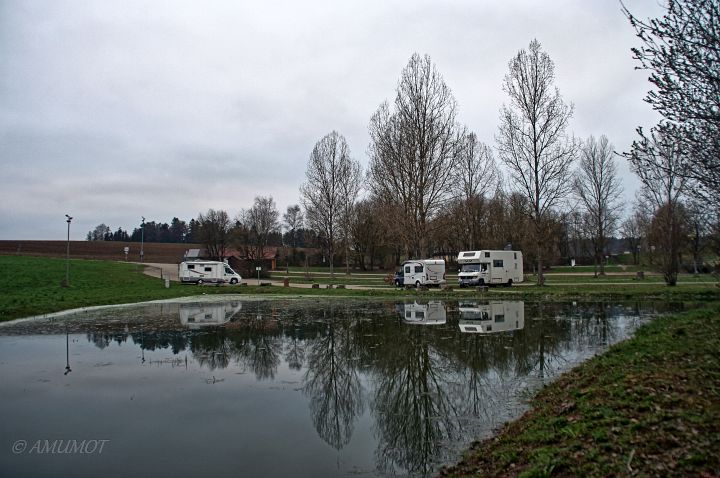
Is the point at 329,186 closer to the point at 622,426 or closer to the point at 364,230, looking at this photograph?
the point at 364,230

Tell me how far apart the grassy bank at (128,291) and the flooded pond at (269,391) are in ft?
30.7

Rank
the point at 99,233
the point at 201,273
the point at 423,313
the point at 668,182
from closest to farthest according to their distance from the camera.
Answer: the point at 423,313
the point at 668,182
the point at 201,273
the point at 99,233

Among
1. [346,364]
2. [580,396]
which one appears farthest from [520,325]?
[580,396]

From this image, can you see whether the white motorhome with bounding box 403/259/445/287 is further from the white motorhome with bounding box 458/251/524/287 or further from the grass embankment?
the grass embankment

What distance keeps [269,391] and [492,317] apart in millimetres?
13181

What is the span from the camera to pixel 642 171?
9.18 metres

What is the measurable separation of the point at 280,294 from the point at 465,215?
3414 cm

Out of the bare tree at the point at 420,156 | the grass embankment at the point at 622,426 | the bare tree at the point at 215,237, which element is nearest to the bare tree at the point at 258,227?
the bare tree at the point at 215,237

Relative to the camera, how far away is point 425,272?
1467 inches

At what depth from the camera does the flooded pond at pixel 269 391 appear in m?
6.25

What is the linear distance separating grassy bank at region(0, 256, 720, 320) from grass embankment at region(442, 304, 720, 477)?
20.9 metres

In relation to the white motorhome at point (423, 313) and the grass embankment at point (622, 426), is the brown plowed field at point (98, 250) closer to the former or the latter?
the white motorhome at point (423, 313)

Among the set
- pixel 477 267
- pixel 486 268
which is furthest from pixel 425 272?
pixel 486 268

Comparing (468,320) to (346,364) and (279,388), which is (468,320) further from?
(279,388)
